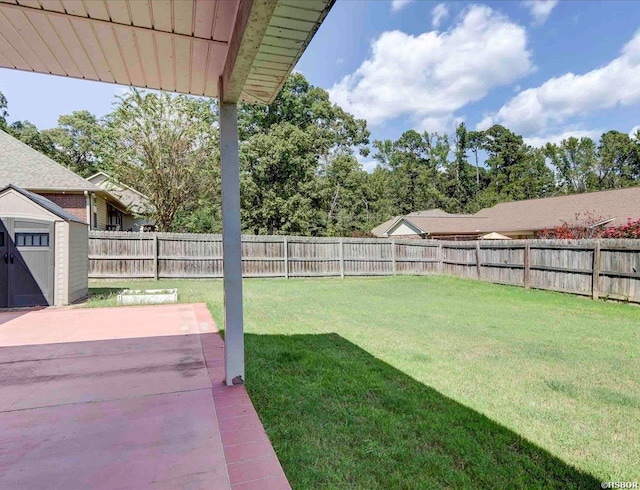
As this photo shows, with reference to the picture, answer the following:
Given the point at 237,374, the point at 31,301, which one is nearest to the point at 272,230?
the point at 31,301

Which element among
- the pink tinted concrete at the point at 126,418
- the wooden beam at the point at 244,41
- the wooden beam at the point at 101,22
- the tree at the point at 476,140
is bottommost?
the pink tinted concrete at the point at 126,418

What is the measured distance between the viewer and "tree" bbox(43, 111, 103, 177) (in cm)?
2912

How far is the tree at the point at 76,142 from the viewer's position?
2912cm

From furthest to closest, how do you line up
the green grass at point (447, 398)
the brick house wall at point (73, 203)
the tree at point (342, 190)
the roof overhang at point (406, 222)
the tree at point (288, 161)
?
the roof overhang at point (406, 222), the tree at point (342, 190), the tree at point (288, 161), the brick house wall at point (73, 203), the green grass at point (447, 398)

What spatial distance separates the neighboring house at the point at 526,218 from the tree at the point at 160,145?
1494cm

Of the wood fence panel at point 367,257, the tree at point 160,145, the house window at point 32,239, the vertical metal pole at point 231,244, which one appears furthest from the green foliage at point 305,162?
the vertical metal pole at point 231,244

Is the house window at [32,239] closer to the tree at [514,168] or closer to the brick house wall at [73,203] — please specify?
the brick house wall at [73,203]

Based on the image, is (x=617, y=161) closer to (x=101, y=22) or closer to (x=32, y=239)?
(x=32, y=239)

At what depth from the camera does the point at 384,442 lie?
2180mm

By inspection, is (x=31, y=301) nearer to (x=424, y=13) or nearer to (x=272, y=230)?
(x=272, y=230)

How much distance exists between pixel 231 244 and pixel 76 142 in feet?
113

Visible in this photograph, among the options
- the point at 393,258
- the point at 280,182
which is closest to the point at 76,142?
the point at 280,182

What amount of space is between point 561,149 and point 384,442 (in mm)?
47156

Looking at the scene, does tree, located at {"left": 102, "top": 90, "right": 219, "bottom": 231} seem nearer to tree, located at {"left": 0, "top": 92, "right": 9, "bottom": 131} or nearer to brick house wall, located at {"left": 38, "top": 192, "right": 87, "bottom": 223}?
brick house wall, located at {"left": 38, "top": 192, "right": 87, "bottom": 223}
